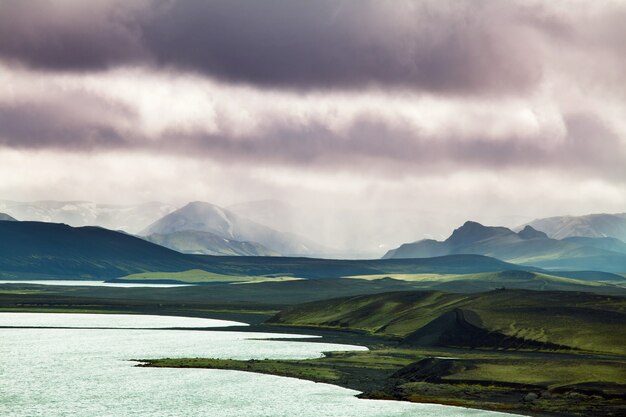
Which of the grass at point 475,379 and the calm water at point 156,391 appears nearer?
the calm water at point 156,391

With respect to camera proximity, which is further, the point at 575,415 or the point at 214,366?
the point at 214,366

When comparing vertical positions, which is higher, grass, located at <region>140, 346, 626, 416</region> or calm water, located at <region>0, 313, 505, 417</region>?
grass, located at <region>140, 346, 626, 416</region>

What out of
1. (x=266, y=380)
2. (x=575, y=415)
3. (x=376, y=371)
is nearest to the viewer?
(x=575, y=415)

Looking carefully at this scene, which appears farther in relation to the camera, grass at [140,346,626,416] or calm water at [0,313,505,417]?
grass at [140,346,626,416]

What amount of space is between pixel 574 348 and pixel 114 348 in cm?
9246

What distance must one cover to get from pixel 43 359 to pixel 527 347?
95.1 m

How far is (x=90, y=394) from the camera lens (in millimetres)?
114938

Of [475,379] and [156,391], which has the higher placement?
[475,379]

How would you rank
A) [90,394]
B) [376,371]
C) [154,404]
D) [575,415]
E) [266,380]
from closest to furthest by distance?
[575,415] → [154,404] → [90,394] → [266,380] → [376,371]

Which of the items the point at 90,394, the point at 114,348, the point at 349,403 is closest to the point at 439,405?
the point at 349,403

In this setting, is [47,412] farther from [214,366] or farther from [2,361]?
[2,361]

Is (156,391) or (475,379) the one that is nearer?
(156,391)

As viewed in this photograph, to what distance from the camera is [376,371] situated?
471 ft

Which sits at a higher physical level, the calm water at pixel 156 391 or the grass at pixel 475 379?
the grass at pixel 475 379
